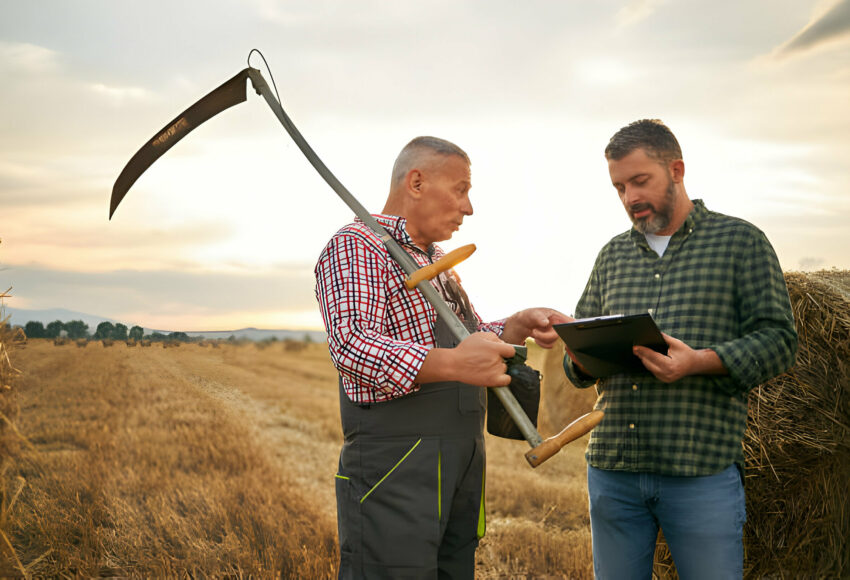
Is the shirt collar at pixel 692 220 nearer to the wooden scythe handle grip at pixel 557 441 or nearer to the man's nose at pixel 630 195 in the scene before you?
the man's nose at pixel 630 195

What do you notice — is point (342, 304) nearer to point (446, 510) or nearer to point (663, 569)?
point (446, 510)

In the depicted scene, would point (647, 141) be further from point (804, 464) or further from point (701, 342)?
point (804, 464)

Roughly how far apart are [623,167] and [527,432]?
114cm

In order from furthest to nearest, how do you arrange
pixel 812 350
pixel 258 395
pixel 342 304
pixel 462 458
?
pixel 258 395, pixel 812 350, pixel 462 458, pixel 342 304

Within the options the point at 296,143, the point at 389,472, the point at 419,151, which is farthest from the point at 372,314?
the point at 296,143

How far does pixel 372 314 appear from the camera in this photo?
6.52ft

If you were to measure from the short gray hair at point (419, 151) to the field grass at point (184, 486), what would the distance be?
5.35 feet

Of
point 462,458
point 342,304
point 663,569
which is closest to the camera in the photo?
point 342,304

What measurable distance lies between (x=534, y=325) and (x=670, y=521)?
870 millimetres

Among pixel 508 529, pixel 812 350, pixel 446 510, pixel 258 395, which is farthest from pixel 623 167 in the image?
pixel 258 395

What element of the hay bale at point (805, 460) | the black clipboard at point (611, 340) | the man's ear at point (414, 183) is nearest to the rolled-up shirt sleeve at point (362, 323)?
the man's ear at point (414, 183)

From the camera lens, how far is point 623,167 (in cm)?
251

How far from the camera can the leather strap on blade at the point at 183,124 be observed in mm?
2691

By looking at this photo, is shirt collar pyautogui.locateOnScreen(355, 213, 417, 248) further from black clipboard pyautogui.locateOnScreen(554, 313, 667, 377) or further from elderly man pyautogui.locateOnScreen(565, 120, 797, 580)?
elderly man pyautogui.locateOnScreen(565, 120, 797, 580)
